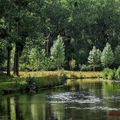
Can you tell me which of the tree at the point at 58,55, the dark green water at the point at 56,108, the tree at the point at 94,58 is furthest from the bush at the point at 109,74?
the dark green water at the point at 56,108

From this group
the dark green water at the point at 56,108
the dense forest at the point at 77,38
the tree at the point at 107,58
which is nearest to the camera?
the dark green water at the point at 56,108

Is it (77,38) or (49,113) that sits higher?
(77,38)

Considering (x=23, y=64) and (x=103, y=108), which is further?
(x=23, y=64)

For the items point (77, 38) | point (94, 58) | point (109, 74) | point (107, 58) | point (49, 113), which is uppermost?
point (77, 38)

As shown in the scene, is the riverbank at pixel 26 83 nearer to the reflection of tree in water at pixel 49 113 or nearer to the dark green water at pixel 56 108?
the dark green water at pixel 56 108

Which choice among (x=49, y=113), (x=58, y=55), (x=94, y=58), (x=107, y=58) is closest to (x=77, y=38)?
(x=94, y=58)

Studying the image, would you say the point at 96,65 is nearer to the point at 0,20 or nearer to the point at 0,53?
the point at 0,53

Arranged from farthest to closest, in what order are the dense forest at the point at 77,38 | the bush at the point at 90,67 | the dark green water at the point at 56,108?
the bush at the point at 90,67 < the dense forest at the point at 77,38 < the dark green water at the point at 56,108

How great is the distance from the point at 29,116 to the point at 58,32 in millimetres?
117987

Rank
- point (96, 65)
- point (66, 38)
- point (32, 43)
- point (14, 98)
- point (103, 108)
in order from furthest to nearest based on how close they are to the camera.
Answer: point (66, 38)
point (96, 65)
point (32, 43)
point (14, 98)
point (103, 108)

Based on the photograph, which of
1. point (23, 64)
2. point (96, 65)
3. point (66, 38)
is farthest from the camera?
point (66, 38)

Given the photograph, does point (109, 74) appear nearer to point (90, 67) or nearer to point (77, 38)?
point (90, 67)

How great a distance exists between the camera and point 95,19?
155750 mm

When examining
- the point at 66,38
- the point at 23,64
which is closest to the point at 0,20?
the point at 23,64
